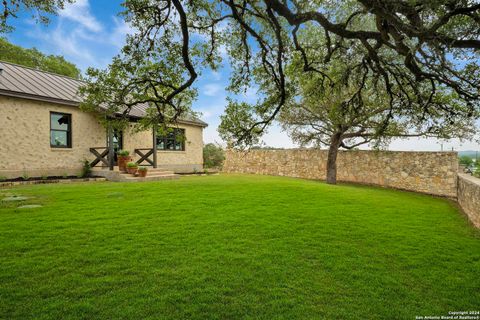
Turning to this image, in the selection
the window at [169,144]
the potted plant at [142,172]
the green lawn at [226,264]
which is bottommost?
the green lawn at [226,264]

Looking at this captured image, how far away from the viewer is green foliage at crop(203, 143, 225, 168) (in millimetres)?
27047

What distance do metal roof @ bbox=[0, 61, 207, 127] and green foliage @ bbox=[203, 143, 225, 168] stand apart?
40.4 ft

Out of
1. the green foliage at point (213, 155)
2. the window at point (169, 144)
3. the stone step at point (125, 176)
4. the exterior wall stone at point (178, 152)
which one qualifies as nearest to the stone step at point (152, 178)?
the stone step at point (125, 176)

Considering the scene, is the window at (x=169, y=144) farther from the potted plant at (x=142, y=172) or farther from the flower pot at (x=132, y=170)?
the potted plant at (x=142, y=172)

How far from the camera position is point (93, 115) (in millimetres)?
14039

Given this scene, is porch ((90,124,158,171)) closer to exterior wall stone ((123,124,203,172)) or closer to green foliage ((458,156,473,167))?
exterior wall stone ((123,124,203,172))

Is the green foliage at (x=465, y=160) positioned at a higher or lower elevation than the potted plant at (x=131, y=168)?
higher

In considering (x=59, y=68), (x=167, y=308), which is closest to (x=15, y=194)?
(x=167, y=308)

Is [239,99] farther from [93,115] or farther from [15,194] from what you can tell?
[93,115]

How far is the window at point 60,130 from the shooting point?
41.6 feet

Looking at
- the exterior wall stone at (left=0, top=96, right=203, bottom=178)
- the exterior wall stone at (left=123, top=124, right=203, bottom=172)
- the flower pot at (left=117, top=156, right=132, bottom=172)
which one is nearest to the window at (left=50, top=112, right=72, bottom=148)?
the exterior wall stone at (left=0, top=96, right=203, bottom=178)

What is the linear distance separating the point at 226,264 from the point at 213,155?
23.7 meters

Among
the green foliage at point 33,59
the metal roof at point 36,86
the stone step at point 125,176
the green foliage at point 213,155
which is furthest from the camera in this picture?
the green foliage at point 213,155

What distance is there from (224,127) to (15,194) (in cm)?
669
